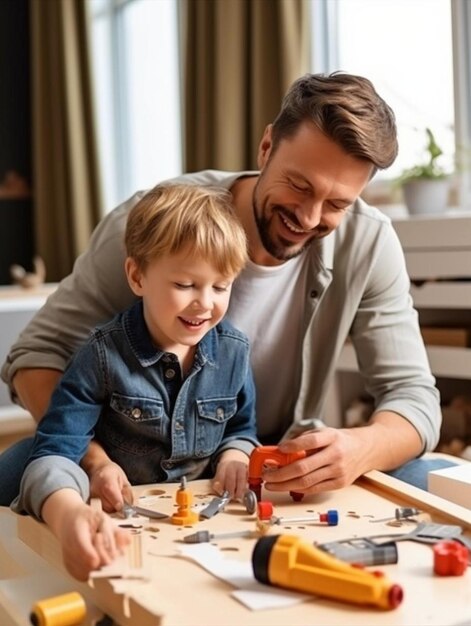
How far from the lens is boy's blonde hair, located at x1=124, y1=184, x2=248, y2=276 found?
113 centimetres

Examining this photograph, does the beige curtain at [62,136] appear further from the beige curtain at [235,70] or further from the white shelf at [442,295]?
the white shelf at [442,295]

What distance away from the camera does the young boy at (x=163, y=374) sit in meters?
1.13

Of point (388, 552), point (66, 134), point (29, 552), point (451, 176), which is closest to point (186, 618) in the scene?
point (388, 552)

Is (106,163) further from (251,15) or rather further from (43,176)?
(251,15)

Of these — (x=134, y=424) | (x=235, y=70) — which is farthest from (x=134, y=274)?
(x=235, y=70)

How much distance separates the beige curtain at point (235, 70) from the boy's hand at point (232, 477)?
170 centimetres

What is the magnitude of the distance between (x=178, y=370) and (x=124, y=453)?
0.52 ft

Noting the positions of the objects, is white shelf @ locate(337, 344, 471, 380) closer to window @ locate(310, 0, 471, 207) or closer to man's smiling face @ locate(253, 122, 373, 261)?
window @ locate(310, 0, 471, 207)

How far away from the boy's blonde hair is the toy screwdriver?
1.36ft

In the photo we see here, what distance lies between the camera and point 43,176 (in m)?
4.25

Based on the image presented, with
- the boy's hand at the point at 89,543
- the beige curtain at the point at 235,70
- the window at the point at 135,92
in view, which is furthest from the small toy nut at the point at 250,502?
the window at the point at 135,92

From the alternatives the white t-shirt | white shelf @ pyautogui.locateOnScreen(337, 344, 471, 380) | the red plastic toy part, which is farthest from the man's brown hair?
white shelf @ pyautogui.locateOnScreen(337, 344, 471, 380)

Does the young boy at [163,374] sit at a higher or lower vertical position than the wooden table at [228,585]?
higher

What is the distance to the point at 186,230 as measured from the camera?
3.71ft
